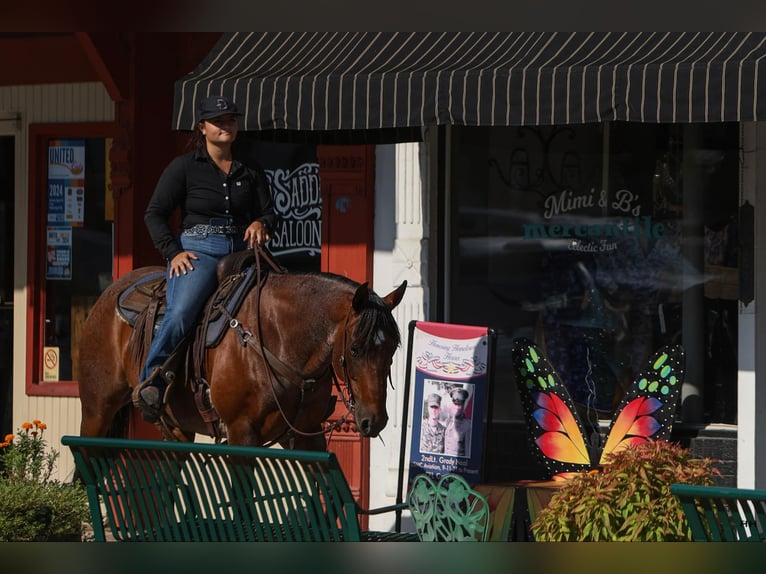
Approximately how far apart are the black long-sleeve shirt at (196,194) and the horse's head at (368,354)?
43.1 inches

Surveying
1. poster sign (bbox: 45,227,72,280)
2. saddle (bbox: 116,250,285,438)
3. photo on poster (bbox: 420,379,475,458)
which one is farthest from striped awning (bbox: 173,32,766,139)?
poster sign (bbox: 45,227,72,280)

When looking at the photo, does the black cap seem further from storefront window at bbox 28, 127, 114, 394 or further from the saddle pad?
storefront window at bbox 28, 127, 114, 394

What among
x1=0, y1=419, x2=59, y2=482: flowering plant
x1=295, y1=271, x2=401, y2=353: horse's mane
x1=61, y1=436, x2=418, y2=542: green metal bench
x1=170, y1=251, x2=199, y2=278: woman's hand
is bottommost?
x1=0, y1=419, x2=59, y2=482: flowering plant

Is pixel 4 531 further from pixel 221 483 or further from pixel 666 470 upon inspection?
pixel 666 470

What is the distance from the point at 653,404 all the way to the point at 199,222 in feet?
10.1

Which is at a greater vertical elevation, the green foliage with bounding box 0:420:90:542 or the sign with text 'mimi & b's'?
the sign with text 'mimi & b's'

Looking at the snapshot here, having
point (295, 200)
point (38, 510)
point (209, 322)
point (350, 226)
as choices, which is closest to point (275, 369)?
point (209, 322)

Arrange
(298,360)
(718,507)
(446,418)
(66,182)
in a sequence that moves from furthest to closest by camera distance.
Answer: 1. (66,182)
2. (446,418)
3. (298,360)
4. (718,507)

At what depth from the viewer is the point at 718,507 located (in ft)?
10.3

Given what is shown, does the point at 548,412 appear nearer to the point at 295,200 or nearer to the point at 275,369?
the point at 275,369

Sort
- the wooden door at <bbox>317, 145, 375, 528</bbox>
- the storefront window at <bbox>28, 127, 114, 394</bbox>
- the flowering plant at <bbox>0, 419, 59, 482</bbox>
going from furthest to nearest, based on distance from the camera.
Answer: the storefront window at <bbox>28, 127, 114, 394</bbox>, the wooden door at <bbox>317, 145, 375, 528</bbox>, the flowering plant at <bbox>0, 419, 59, 482</bbox>

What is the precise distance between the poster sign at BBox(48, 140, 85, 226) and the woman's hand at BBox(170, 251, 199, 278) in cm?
334

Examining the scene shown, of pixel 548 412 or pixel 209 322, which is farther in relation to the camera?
pixel 548 412

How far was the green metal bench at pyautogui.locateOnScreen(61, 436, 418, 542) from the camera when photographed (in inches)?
138
